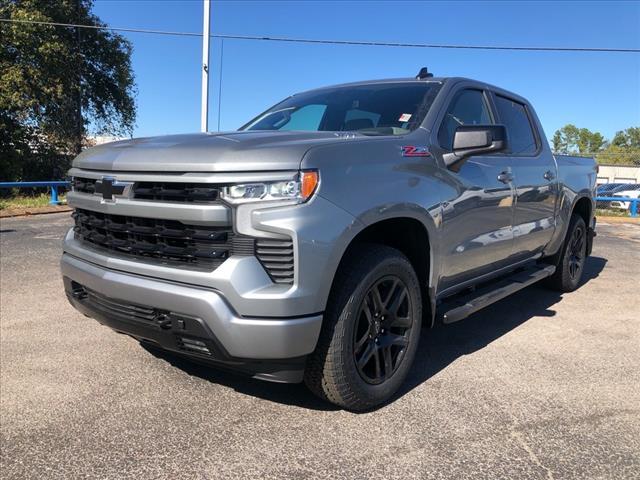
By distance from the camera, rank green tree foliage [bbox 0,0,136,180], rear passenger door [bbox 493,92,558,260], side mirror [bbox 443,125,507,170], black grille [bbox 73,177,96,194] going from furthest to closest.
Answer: green tree foliage [bbox 0,0,136,180]
rear passenger door [bbox 493,92,558,260]
side mirror [bbox 443,125,507,170]
black grille [bbox 73,177,96,194]

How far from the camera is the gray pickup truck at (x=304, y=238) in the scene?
2.36 metres

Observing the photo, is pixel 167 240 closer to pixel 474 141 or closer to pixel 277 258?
pixel 277 258

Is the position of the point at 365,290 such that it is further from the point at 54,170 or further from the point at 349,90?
the point at 54,170

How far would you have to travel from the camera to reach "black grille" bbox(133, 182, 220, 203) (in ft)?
7.91

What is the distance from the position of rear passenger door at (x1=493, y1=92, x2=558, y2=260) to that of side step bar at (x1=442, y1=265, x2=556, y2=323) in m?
0.18

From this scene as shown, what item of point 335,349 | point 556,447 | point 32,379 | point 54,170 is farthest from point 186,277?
point 54,170

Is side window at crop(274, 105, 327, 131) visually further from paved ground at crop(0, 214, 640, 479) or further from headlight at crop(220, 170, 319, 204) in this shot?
paved ground at crop(0, 214, 640, 479)

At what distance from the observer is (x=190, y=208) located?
2406mm

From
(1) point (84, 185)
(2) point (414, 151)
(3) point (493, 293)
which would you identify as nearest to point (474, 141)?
(2) point (414, 151)

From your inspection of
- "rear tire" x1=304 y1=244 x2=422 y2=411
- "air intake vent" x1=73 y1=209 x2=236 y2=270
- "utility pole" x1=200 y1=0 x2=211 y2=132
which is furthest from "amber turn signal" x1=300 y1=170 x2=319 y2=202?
"utility pole" x1=200 y1=0 x2=211 y2=132

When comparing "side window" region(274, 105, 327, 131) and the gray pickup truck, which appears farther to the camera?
"side window" region(274, 105, 327, 131)

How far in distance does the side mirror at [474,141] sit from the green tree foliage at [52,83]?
23.5 metres

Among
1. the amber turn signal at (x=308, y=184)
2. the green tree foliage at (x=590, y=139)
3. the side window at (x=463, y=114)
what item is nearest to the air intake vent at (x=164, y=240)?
the amber turn signal at (x=308, y=184)

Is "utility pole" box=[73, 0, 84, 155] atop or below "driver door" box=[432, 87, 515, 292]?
atop
